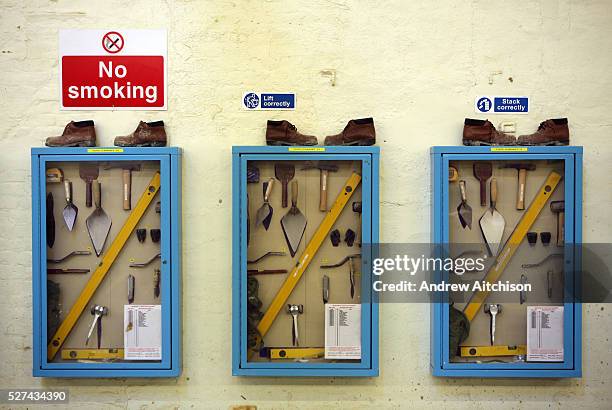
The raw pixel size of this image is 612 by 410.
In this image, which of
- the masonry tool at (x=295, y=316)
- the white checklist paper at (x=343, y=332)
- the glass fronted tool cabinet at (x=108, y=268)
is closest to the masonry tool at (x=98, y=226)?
the glass fronted tool cabinet at (x=108, y=268)

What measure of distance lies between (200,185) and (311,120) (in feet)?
1.87

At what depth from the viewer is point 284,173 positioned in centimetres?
256

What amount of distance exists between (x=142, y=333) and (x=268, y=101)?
1.15 meters

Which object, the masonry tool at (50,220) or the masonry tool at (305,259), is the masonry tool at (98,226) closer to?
A: the masonry tool at (50,220)

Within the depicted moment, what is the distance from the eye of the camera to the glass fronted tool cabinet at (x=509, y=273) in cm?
253

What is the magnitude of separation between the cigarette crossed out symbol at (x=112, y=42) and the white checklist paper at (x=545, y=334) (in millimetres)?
2129

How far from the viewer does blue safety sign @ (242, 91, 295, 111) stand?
8.53 feet

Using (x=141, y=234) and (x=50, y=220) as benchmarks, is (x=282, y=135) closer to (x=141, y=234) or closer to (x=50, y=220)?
(x=141, y=234)

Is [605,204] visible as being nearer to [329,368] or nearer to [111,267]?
[329,368]

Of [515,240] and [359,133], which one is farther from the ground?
[359,133]

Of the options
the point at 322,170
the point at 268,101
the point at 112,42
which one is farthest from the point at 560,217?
the point at 112,42

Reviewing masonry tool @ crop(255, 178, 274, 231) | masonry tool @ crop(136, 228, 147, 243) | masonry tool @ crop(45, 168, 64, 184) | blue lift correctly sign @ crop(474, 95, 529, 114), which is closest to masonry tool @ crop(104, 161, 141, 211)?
masonry tool @ crop(136, 228, 147, 243)

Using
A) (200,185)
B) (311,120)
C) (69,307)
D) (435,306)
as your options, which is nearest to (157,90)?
(200,185)

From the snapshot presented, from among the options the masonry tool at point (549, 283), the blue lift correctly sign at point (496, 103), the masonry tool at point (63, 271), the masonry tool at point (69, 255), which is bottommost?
the masonry tool at point (549, 283)
